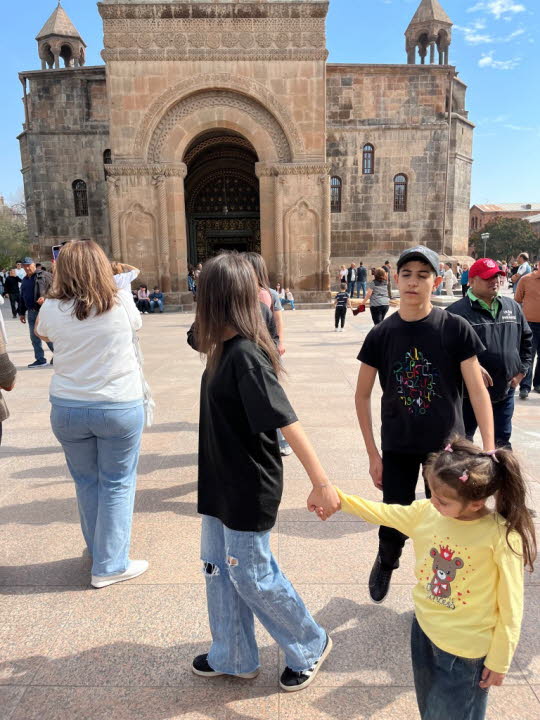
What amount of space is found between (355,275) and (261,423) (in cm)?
2373

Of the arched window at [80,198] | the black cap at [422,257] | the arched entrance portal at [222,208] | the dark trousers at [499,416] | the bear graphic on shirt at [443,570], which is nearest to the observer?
the bear graphic on shirt at [443,570]

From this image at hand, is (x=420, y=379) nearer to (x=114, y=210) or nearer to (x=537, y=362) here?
(x=537, y=362)

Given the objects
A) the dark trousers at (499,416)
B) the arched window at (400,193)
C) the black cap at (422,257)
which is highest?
the arched window at (400,193)

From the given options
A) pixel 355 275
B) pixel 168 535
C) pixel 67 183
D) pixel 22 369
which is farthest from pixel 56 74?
pixel 168 535

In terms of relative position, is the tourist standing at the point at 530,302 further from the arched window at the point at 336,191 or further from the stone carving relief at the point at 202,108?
the arched window at the point at 336,191

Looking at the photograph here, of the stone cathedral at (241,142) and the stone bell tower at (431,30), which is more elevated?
the stone bell tower at (431,30)

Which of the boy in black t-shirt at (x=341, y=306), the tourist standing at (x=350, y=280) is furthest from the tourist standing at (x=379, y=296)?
the tourist standing at (x=350, y=280)

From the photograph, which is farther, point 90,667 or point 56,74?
point 56,74

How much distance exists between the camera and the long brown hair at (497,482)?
5.90ft

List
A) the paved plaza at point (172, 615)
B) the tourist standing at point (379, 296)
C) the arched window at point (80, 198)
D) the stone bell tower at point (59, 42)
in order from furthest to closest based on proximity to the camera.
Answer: the stone bell tower at point (59, 42)
the arched window at point (80, 198)
the tourist standing at point (379, 296)
the paved plaza at point (172, 615)

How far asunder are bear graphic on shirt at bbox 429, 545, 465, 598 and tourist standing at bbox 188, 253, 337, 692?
43 cm

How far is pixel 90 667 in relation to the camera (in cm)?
254

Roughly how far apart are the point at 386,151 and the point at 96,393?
26212 millimetres

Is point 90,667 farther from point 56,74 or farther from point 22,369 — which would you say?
point 56,74
